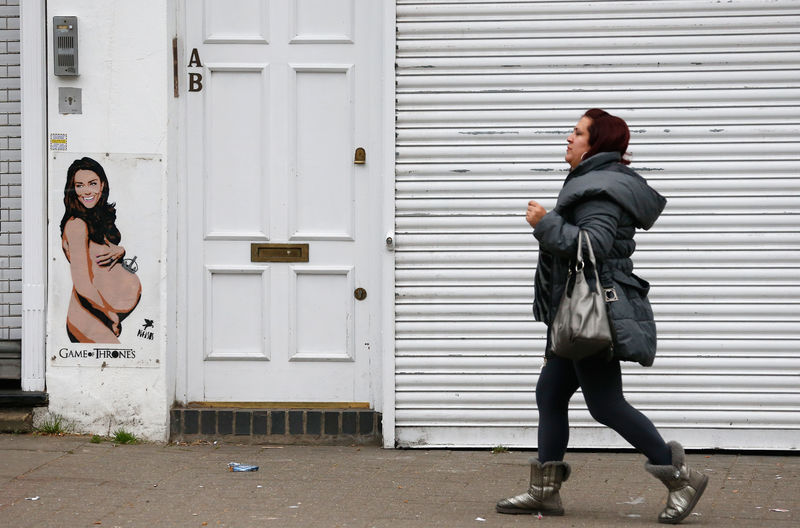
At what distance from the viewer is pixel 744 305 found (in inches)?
273

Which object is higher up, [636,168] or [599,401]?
[636,168]

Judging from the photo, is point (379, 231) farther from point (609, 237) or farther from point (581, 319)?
point (581, 319)

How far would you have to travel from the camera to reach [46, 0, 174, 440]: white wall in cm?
705

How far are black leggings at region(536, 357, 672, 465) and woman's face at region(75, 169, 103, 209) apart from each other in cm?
327

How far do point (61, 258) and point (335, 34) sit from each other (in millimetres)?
2221

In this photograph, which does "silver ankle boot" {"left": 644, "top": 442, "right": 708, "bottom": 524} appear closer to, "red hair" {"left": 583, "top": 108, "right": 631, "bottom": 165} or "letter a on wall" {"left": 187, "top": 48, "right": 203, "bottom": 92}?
"red hair" {"left": 583, "top": 108, "right": 631, "bottom": 165}

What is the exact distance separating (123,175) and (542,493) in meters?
3.38

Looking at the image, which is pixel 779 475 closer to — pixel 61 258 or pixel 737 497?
pixel 737 497

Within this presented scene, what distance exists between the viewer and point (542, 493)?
5352 mm

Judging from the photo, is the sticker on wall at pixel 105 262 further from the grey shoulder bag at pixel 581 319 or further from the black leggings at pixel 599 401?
the grey shoulder bag at pixel 581 319

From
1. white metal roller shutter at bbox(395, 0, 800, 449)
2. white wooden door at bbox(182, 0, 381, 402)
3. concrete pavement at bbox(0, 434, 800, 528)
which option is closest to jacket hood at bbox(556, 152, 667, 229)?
concrete pavement at bbox(0, 434, 800, 528)

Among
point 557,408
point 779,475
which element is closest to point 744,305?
point 779,475

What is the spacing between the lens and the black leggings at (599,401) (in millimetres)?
5113

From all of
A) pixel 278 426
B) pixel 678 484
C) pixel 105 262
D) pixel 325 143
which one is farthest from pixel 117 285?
pixel 678 484
